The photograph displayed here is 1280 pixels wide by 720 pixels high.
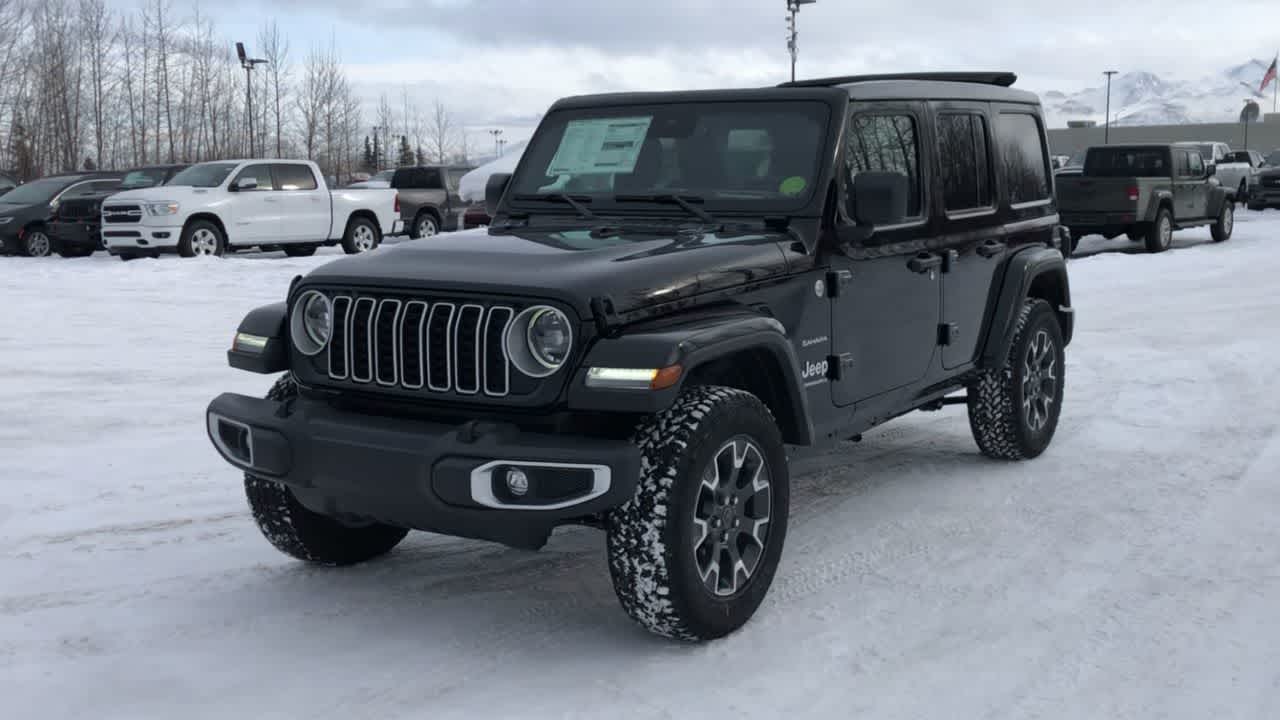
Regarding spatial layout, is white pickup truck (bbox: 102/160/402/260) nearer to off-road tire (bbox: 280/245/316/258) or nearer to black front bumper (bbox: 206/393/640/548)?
off-road tire (bbox: 280/245/316/258)

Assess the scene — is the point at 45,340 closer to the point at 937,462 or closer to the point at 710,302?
the point at 937,462

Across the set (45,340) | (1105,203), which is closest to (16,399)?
(45,340)

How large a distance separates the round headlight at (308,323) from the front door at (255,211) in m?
17.3

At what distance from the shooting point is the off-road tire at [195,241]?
20.4m

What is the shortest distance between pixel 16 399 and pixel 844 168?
254 inches

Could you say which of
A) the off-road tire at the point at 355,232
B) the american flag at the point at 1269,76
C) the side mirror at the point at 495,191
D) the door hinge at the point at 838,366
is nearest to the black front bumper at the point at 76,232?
the off-road tire at the point at 355,232

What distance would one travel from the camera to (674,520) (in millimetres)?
4051

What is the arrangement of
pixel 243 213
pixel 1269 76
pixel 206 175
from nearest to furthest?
pixel 243 213 → pixel 206 175 → pixel 1269 76

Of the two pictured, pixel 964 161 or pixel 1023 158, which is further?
pixel 1023 158

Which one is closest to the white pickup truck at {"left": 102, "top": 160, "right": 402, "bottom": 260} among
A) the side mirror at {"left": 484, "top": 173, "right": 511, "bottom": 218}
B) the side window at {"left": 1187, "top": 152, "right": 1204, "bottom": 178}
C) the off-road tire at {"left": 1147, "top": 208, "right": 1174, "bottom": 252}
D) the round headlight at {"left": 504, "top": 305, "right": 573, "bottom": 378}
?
the off-road tire at {"left": 1147, "top": 208, "right": 1174, "bottom": 252}

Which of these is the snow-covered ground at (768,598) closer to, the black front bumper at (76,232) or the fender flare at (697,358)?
the fender flare at (697,358)

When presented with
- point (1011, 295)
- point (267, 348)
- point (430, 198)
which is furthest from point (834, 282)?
point (430, 198)

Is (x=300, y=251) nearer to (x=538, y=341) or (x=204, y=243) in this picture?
(x=204, y=243)

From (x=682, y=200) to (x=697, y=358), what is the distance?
128cm
